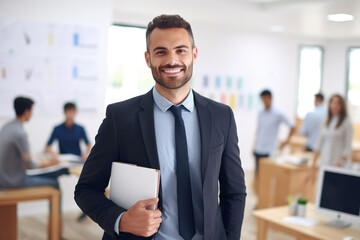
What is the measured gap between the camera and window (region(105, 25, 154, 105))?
19.2 feet

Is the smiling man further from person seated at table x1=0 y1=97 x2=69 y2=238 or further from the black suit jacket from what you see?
person seated at table x1=0 y1=97 x2=69 y2=238

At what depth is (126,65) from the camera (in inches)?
239

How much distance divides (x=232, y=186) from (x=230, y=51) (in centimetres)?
632

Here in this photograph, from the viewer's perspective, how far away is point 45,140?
191 inches

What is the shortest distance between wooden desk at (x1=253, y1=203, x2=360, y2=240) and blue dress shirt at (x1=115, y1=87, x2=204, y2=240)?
5.53 feet

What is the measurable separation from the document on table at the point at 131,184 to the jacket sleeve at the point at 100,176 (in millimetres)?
29

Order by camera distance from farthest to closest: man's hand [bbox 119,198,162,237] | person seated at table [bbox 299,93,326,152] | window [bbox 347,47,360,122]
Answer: window [bbox 347,47,360,122]
person seated at table [bbox 299,93,326,152]
man's hand [bbox 119,198,162,237]

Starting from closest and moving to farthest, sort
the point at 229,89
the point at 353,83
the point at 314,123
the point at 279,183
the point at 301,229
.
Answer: the point at 301,229
the point at 279,183
the point at 314,123
the point at 229,89
the point at 353,83

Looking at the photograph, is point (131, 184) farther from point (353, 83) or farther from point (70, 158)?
point (353, 83)

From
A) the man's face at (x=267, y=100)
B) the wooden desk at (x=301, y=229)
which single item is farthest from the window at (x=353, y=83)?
the wooden desk at (x=301, y=229)

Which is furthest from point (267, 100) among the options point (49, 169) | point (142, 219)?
point (142, 219)

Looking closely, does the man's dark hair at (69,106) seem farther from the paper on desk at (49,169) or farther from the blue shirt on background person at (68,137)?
the paper on desk at (49,169)

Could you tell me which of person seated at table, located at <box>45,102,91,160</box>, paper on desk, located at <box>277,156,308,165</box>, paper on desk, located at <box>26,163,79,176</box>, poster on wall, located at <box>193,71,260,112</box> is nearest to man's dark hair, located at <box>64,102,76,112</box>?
person seated at table, located at <box>45,102,91,160</box>

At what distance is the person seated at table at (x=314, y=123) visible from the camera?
263 inches
